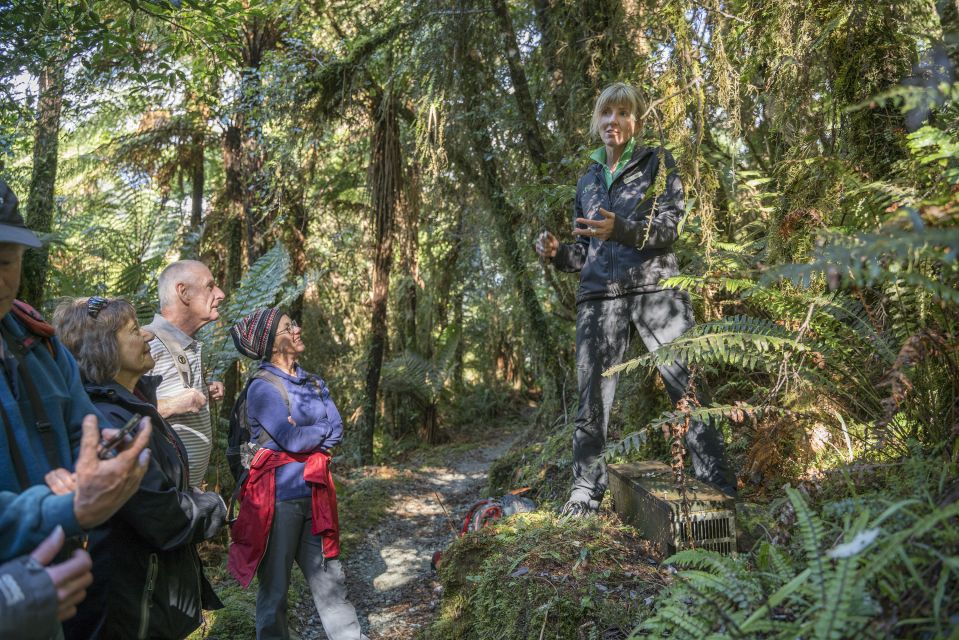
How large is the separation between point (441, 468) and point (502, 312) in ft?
9.18

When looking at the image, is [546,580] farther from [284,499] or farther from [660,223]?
[660,223]

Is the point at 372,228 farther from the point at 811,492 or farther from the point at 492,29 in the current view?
the point at 811,492

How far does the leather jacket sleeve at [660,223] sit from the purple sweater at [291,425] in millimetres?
1913

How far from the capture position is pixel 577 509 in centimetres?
375

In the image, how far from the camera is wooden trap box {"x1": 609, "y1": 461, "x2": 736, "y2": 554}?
296 cm

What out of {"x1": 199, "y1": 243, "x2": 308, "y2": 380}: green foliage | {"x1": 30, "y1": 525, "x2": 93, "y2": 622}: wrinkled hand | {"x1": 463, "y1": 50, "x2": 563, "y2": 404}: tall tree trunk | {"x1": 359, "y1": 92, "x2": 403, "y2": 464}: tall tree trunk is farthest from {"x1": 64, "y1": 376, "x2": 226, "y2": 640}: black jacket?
{"x1": 359, "y1": 92, "x2": 403, "y2": 464}: tall tree trunk

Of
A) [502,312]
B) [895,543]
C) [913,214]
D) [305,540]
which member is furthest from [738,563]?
[502,312]

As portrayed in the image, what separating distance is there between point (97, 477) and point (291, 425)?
1869 millimetres

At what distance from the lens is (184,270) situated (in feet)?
12.2

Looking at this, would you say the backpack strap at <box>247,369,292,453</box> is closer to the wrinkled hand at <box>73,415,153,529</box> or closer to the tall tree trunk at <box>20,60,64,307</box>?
the wrinkled hand at <box>73,415,153,529</box>

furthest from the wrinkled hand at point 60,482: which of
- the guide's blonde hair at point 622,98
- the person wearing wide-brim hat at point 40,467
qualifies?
the guide's blonde hair at point 622,98

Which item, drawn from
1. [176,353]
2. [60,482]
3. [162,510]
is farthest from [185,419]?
[60,482]

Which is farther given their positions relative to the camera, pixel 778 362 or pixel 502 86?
pixel 502 86

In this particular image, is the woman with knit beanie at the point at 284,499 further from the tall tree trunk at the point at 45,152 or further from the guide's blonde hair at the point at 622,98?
the tall tree trunk at the point at 45,152
